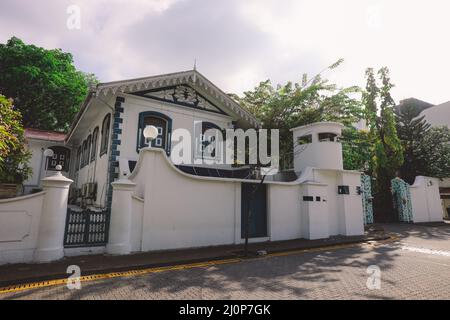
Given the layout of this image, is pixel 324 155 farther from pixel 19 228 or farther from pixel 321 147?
pixel 19 228

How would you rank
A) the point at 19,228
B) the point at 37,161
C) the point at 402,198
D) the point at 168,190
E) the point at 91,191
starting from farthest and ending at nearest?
the point at 402,198 → the point at 37,161 → the point at 91,191 → the point at 168,190 → the point at 19,228

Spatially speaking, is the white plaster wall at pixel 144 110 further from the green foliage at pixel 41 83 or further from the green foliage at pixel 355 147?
the green foliage at pixel 41 83

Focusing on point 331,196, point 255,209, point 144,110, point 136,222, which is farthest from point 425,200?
point 136,222

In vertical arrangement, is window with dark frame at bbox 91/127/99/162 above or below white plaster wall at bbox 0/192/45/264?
above

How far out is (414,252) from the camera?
9.20 metres

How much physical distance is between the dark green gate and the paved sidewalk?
701 millimetres

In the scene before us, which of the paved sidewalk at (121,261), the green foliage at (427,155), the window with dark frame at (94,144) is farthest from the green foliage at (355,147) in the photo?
the window with dark frame at (94,144)

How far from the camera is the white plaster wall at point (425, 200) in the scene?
19141mm

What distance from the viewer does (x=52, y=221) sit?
6574 millimetres

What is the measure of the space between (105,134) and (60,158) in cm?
1016

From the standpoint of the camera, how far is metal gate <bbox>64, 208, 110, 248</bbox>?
7.11m

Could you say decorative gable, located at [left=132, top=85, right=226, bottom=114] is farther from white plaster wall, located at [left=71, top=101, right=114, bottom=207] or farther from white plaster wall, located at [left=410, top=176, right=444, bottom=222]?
white plaster wall, located at [left=410, top=176, right=444, bottom=222]

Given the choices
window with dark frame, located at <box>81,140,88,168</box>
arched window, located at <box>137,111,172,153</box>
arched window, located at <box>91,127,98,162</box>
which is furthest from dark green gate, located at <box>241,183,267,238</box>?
window with dark frame, located at <box>81,140,88,168</box>

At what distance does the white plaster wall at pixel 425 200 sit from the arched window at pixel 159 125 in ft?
59.7
